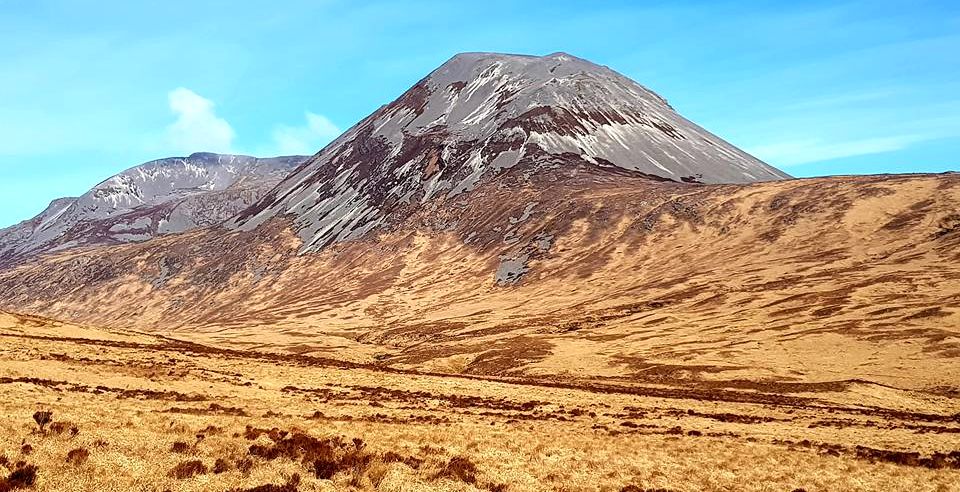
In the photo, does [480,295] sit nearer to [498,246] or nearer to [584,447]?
[498,246]

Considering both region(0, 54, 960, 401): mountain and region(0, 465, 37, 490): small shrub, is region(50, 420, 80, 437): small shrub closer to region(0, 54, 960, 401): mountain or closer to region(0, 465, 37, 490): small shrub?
region(0, 465, 37, 490): small shrub

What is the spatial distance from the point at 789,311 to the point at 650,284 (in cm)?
3971

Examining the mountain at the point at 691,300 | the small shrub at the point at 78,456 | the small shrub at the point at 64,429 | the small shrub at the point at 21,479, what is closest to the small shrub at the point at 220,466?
the small shrub at the point at 78,456

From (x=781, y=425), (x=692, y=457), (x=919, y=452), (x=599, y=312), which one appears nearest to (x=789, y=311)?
(x=599, y=312)

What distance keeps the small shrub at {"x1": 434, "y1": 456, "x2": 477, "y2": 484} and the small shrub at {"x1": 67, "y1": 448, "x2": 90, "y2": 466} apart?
12.1 m

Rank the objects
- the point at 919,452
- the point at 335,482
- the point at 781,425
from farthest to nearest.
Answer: the point at 781,425 < the point at 919,452 < the point at 335,482

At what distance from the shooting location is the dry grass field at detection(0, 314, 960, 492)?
22859mm

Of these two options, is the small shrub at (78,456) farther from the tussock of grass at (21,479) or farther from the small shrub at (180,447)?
the small shrub at (180,447)

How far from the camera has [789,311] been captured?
9969 cm

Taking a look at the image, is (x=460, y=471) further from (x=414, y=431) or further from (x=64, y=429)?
(x=64, y=429)

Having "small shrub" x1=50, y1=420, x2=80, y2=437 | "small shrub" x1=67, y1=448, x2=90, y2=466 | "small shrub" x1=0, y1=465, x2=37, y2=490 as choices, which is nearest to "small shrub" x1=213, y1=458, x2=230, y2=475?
"small shrub" x1=67, y1=448, x2=90, y2=466

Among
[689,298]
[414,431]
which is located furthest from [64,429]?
[689,298]

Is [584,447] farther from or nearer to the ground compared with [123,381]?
nearer to the ground

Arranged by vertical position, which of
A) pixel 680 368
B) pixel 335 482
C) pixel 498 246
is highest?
pixel 498 246
